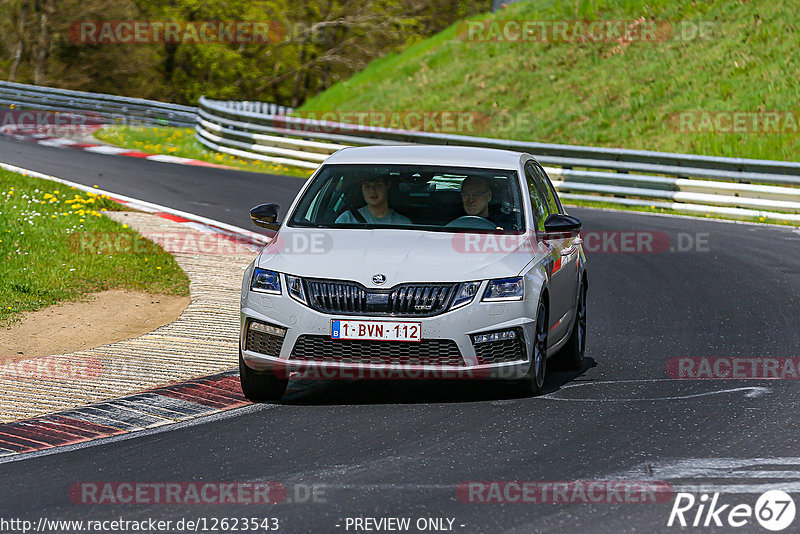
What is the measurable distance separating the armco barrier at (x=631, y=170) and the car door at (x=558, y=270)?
11823 millimetres

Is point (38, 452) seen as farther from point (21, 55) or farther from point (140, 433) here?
point (21, 55)

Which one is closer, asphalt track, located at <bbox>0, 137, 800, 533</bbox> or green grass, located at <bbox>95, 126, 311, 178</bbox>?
asphalt track, located at <bbox>0, 137, 800, 533</bbox>

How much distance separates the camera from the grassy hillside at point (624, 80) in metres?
28.5

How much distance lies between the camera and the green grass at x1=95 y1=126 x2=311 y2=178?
2700 cm

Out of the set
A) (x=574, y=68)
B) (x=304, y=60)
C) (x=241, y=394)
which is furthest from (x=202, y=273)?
(x=304, y=60)

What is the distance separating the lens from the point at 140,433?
7.30m

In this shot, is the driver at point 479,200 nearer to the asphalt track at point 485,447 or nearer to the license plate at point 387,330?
the asphalt track at point 485,447
